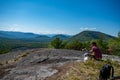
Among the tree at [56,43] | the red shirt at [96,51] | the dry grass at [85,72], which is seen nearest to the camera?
the dry grass at [85,72]

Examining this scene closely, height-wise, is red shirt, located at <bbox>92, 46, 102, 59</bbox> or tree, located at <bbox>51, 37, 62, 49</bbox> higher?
red shirt, located at <bbox>92, 46, 102, 59</bbox>

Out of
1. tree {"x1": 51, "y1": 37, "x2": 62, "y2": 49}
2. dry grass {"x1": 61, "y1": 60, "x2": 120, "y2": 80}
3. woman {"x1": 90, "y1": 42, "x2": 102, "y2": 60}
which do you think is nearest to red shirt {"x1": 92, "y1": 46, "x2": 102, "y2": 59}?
woman {"x1": 90, "y1": 42, "x2": 102, "y2": 60}

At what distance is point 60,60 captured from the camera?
21375mm

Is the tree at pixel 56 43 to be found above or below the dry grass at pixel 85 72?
below

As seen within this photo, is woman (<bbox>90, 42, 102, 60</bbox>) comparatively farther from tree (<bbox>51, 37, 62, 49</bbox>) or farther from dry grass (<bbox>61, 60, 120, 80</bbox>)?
tree (<bbox>51, 37, 62, 49</bbox>)

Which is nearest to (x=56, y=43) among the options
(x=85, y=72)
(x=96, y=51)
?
(x=96, y=51)

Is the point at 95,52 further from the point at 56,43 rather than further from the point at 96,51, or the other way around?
the point at 56,43

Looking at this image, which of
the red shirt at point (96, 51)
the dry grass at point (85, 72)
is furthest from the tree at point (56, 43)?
the dry grass at point (85, 72)

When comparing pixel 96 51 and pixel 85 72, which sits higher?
pixel 96 51

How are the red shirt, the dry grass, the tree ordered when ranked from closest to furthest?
1. the dry grass
2. the red shirt
3. the tree

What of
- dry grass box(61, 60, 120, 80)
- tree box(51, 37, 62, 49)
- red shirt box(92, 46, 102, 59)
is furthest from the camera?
tree box(51, 37, 62, 49)

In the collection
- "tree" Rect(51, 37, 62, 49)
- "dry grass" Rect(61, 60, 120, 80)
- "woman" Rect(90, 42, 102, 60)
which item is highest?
"woman" Rect(90, 42, 102, 60)

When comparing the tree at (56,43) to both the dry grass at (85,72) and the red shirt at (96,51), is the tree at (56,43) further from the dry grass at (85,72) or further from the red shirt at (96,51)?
the dry grass at (85,72)

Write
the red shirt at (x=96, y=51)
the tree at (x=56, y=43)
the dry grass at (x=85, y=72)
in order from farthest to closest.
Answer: the tree at (x=56, y=43), the red shirt at (x=96, y=51), the dry grass at (x=85, y=72)
